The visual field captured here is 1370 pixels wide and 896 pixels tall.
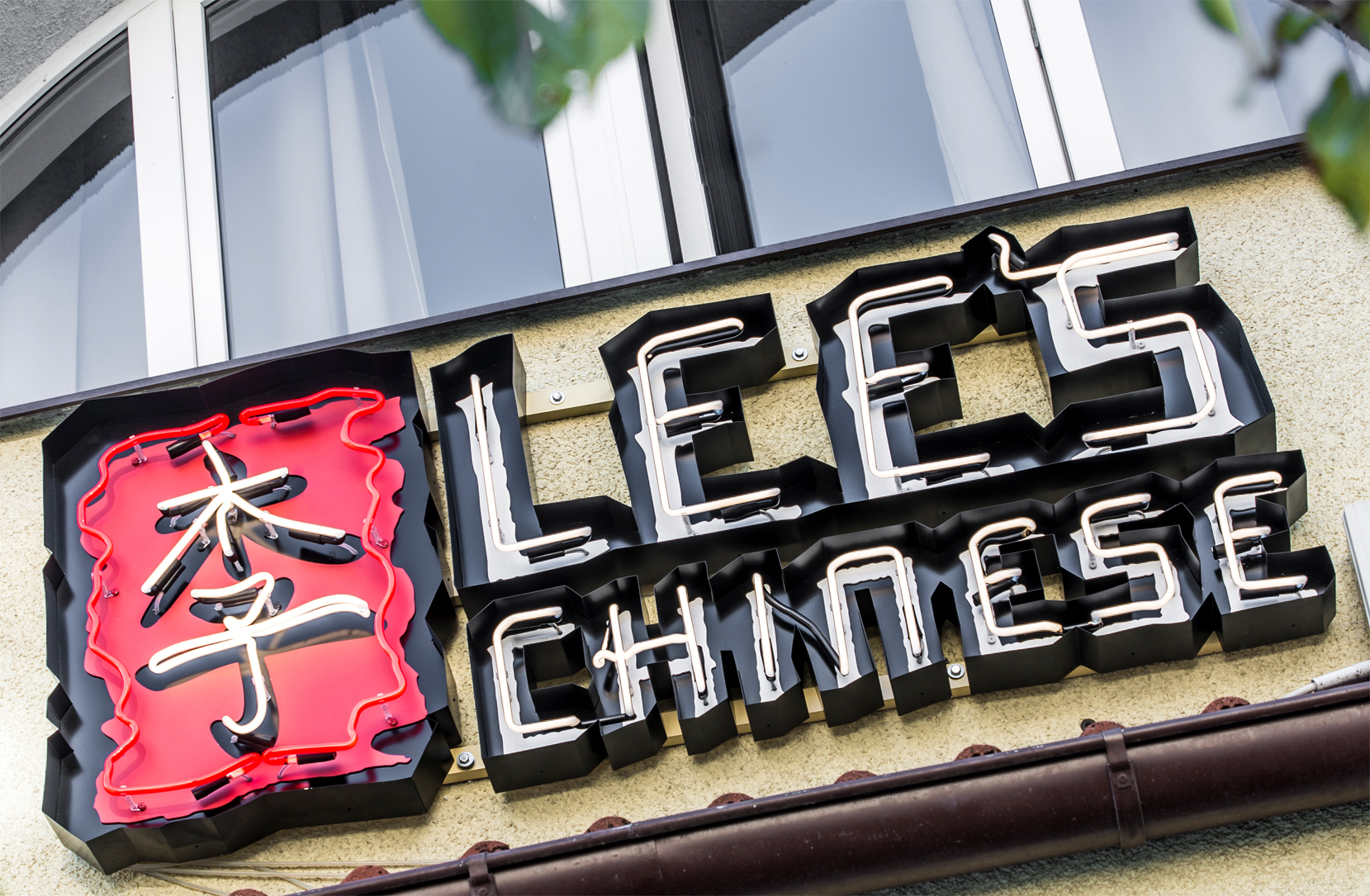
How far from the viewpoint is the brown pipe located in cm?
270

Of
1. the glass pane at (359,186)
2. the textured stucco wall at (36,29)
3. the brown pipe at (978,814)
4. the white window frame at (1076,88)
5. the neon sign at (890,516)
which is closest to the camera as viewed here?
the brown pipe at (978,814)

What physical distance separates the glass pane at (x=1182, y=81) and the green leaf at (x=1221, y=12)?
12.1ft

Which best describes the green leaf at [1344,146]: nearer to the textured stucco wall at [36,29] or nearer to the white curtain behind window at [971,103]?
the white curtain behind window at [971,103]

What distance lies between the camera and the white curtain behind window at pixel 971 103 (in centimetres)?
451

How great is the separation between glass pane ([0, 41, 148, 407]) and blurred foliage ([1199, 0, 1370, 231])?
15.0ft

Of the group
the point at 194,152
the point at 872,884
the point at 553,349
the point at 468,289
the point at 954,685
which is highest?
the point at 194,152

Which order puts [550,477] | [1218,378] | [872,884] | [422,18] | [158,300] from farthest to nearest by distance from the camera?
[158,300]
[550,477]
[1218,378]
[872,884]
[422,18]

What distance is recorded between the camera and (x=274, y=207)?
A: 4961 mm

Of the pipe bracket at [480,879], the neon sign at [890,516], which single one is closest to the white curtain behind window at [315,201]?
the neon sign at [890,516]

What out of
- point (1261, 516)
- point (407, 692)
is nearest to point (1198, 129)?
point (1261, 516)

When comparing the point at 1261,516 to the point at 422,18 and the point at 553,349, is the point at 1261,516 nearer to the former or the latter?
the point at 553,349

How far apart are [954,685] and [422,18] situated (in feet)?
8.63

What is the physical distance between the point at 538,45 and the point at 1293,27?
64cm

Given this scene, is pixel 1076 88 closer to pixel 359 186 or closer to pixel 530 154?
pixel 530 154
